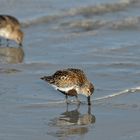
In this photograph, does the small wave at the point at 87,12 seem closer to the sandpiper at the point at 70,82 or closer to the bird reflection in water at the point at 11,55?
the bird reflection in water at the point at 11,55

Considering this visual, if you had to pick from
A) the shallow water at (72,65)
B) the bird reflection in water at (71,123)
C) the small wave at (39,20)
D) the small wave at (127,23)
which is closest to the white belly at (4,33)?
the shallow water at (72,65)

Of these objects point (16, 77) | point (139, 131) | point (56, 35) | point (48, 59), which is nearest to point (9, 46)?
point (56, 35)

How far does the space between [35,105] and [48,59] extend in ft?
9.63

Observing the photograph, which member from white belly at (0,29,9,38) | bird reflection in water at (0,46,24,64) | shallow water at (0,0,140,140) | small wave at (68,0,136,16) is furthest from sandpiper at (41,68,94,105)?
small wave at (68,0,136,16)

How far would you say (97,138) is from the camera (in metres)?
7.77

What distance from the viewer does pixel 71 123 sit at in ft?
27.6

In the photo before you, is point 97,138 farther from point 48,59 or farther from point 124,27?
point 124,27

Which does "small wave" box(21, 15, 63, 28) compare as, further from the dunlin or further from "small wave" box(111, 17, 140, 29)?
"small wave" box(111, 17, 140, 29)

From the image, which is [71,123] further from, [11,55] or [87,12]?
[87,12]

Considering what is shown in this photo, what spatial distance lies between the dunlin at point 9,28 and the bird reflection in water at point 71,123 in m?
5.29

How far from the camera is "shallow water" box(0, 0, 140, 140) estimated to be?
27.0ft

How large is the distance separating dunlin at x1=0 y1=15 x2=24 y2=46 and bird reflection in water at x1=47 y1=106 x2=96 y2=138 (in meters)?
5.29

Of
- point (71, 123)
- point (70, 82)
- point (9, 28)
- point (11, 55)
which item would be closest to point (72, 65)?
point (11, 55)

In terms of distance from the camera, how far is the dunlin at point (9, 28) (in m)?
14.1
